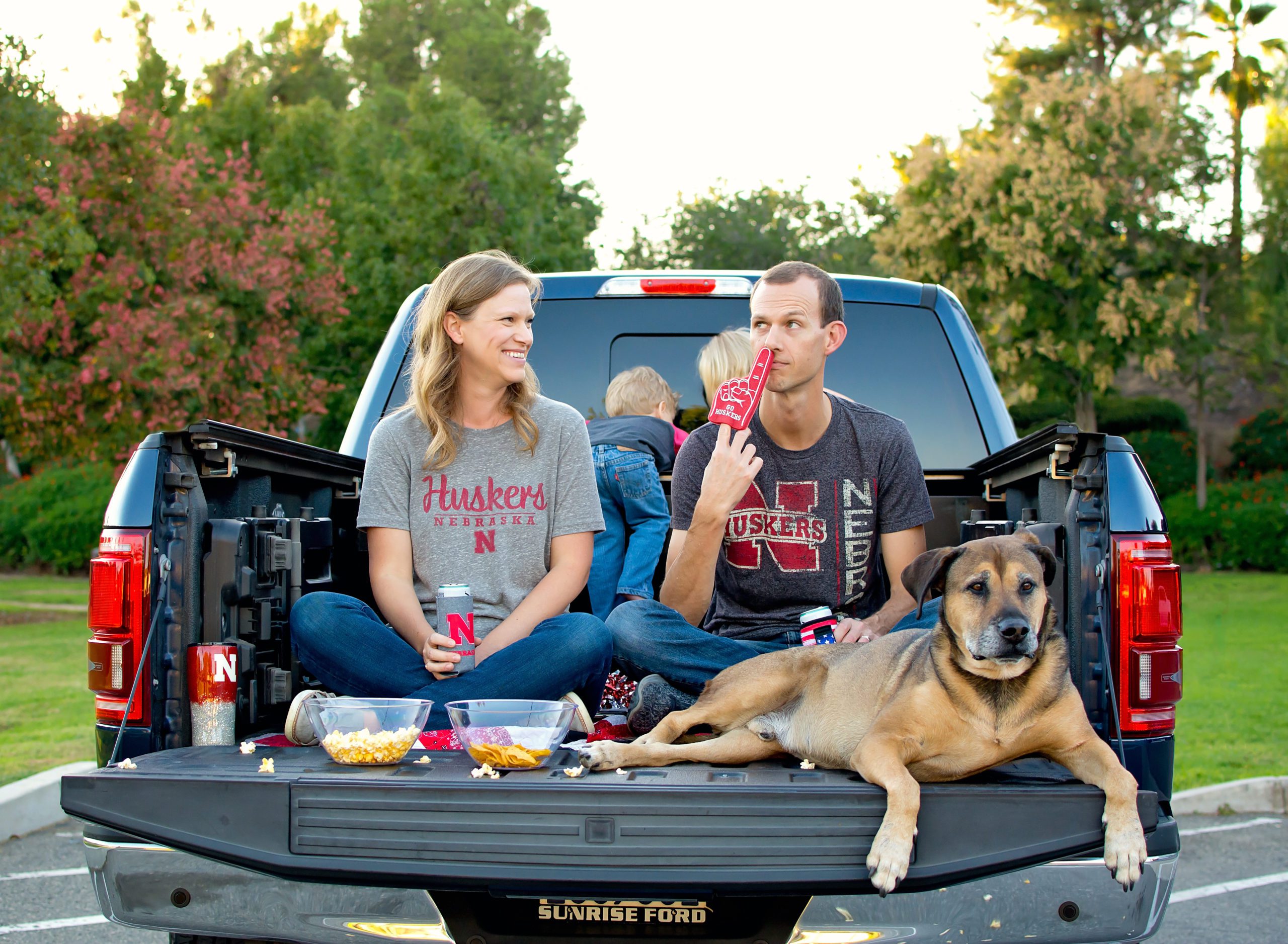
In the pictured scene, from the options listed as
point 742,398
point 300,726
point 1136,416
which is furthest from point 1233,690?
point 1136,416

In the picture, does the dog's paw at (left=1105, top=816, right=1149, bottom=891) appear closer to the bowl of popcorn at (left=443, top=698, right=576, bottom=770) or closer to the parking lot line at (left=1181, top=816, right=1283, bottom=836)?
the bowl of popcorn at (left=443, top=698, right=576, bottom=770)

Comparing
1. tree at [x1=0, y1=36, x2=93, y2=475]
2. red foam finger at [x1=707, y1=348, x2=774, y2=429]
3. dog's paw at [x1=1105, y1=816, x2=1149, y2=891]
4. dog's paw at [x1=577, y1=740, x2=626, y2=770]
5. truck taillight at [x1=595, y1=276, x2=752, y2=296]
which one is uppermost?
tree at [x1=0, y1=36, x2=93, y2=475]

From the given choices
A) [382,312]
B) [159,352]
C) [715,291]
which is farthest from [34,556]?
[715,291]

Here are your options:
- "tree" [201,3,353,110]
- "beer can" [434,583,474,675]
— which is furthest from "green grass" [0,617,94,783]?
"tree" [201,3,353,110]

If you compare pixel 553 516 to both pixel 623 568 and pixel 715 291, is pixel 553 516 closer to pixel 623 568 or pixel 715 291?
pixel 623 568

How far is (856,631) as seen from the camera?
364 cm

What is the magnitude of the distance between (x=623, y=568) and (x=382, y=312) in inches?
804

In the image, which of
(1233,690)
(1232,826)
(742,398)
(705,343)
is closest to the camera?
(742,398)

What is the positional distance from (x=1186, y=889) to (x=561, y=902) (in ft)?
12.9

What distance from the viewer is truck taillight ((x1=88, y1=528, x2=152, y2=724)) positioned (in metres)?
2.93

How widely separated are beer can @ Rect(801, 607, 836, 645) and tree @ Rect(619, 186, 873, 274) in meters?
33.2

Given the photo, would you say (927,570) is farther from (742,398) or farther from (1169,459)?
→ (1169,459)

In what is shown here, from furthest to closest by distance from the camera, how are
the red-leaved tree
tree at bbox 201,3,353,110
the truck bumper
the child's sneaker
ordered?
tree at bbox 201,3,353,110 → the red-leaved tree → the child's sneaker → the truck bumper

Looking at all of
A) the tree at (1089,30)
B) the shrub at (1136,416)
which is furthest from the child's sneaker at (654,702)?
the tree at (1089,30)
